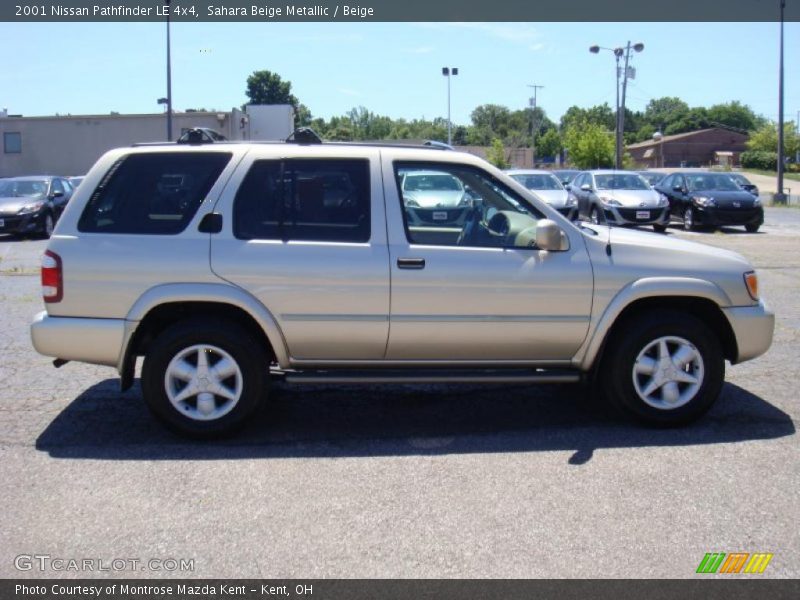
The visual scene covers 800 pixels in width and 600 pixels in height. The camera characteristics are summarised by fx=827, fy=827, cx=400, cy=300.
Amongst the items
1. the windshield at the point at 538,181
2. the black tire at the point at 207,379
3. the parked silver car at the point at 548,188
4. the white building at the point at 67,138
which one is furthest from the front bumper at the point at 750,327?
the white building at the point at 67,138

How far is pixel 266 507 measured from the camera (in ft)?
14.2

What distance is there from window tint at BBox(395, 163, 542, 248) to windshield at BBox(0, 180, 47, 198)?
17.4m

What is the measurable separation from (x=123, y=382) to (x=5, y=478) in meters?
0.92

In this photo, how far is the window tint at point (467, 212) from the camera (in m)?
5.43

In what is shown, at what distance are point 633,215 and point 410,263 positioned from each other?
15808 mm

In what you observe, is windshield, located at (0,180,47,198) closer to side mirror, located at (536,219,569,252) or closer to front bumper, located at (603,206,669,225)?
front bumper, located at (603,206,669,225)

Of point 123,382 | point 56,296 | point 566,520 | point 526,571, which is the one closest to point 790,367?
point 566,520

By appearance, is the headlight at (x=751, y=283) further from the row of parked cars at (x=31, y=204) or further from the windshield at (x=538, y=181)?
the row of parked cars at (x=31, y=204)

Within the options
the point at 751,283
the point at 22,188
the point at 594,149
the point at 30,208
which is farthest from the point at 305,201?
the point at 594,149

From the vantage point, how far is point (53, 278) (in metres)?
5.20

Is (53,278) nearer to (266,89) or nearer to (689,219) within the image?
(689,219)

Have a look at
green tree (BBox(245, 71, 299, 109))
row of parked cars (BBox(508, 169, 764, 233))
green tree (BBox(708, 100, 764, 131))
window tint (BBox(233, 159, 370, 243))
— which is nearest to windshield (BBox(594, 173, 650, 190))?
row of parked cars (BBox(508, 169, 764, 233))

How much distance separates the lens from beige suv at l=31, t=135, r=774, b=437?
521cm
